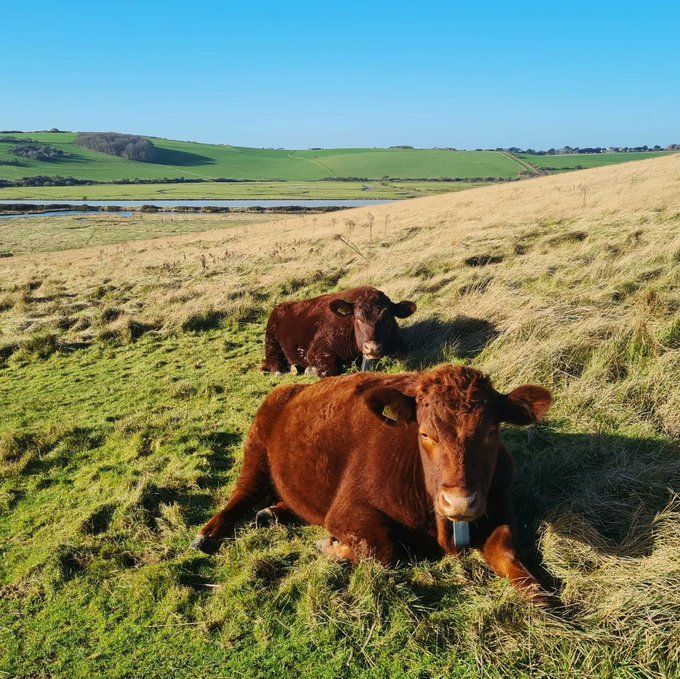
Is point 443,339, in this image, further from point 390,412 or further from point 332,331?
point 390,412

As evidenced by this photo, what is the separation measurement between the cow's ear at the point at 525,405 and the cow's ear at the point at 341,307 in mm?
5942

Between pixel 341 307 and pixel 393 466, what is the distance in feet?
18.4

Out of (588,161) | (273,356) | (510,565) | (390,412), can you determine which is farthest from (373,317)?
(588,161)

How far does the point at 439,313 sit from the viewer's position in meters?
10.5

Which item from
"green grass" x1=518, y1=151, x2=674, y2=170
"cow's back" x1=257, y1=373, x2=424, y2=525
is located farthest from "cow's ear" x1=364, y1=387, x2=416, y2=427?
"green grass" x1=518, y1=151, x2=674, y2=170

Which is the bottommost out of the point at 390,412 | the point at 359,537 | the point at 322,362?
the point at 322,362

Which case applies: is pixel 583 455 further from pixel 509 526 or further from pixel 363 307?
pixel 363 307

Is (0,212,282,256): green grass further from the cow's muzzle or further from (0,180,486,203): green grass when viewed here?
(0,180,486,203): green grass

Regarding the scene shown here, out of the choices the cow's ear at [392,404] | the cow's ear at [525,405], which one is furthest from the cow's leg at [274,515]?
the cow's ear at [525,405]

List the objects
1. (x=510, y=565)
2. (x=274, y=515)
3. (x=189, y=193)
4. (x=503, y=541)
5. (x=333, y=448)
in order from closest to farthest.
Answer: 1. (x=510, y=565)
2. (x=503, y=541)
3. (x=333, y=448)
4. (x=274, y=515)
5. (x=189, y=193)

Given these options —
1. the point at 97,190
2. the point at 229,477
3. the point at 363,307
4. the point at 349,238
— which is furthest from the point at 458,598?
the point at 97,190

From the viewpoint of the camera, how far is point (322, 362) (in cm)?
1011

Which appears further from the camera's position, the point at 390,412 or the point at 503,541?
the point at 390,412

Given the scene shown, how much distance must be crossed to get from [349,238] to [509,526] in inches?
721
